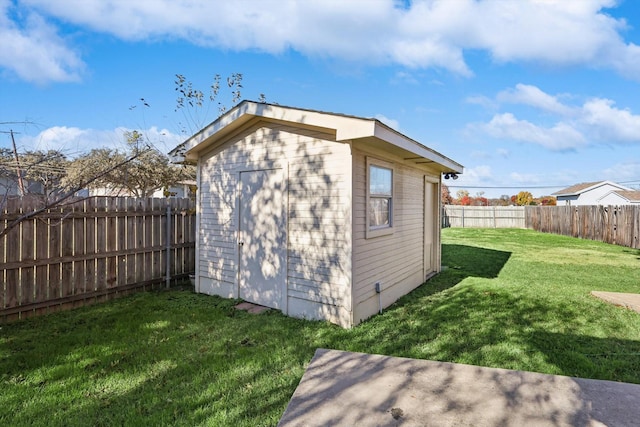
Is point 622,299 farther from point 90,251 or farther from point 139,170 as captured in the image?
point 139,170

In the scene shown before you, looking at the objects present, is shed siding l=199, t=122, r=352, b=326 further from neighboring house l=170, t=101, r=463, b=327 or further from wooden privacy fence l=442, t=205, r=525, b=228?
wooden privacy fence l=442, t=205, r=525, b=228

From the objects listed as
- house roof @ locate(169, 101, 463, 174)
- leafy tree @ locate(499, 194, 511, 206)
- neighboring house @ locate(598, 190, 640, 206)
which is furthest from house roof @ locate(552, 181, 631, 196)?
house roof @ locate(169, 101, 463, 174)

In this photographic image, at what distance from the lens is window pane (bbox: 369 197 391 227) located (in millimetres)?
5203

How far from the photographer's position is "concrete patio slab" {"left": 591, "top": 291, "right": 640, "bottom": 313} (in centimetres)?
A: 525

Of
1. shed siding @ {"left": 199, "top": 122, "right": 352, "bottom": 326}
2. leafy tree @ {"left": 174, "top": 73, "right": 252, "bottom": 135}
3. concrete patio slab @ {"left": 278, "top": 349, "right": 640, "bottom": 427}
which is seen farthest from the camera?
leafy tree @ {"left": 174, "top": 73, "right": 252, "bottom": 135}

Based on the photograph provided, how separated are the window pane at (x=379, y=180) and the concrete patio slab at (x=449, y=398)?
2.86 meters

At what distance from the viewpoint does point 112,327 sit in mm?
4453

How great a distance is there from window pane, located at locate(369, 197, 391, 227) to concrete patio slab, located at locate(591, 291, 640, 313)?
3975 millimetres

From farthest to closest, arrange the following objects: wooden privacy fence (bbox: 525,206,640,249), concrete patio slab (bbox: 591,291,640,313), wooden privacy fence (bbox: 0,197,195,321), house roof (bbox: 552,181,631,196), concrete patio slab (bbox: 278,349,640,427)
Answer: house roof (bbox: 552,181,631,196)
wooden privacy fence (bbox: 525,206,640,249)
concrete patio slab (bbox: 591,291,640,313)
wooden privacy fence (bbox: 0,197,195,321)
concrete patio slab (bbox: 278,349,640,427)

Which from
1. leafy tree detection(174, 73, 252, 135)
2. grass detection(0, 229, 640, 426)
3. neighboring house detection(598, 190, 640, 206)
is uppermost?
leafy tree detection(174, 73, 252, 135)

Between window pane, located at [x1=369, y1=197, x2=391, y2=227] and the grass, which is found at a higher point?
window pane, located at [x1=369, y1=197, x2=391, y2=227]

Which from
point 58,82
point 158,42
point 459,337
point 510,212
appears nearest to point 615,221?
point 510,212

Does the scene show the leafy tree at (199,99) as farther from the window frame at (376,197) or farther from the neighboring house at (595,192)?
the neighboring house at (595,192)

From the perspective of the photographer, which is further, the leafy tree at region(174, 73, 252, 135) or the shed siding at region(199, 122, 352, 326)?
the leafy tree at region(174, 73, 252, 135)
